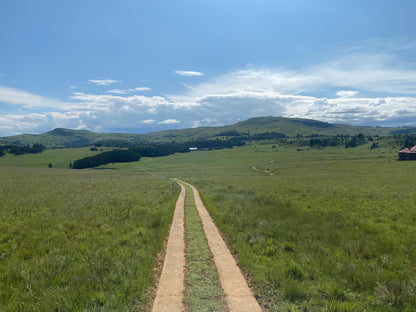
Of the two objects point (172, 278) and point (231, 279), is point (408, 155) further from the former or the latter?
point (172, 278)

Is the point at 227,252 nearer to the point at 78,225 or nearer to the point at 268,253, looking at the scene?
the point at 268,253

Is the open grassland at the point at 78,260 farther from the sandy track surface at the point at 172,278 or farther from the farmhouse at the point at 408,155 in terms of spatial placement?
the farmhouse at the point at 408,155

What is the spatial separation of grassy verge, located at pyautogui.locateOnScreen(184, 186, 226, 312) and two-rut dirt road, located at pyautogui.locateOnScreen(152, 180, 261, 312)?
180 mm

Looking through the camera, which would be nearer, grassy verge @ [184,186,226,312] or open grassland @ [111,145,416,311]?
grassy verge @ [184,186,226,312]

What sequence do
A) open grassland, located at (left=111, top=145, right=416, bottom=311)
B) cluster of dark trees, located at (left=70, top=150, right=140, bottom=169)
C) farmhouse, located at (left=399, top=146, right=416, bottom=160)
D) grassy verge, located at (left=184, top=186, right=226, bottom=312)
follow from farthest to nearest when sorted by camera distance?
cluster of dark trees, located at (left=70, top=150, right=140, bottom=169) < farmhouse, located at (left=399, top=146, right=416, bottom=160) < open grassland, located at (left=111, top=145, right=416, bottom=311) < grassy verge, located at (left=184, top=186, right=226, bottom=312)

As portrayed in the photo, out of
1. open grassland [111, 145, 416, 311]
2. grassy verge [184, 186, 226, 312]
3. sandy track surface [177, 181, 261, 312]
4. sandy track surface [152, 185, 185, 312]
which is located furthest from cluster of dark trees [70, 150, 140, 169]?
sandy track surface [177, 181, 261, 312]

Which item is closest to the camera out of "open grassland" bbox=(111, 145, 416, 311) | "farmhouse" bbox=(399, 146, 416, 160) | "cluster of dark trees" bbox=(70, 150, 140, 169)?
"open grassland" bbox=(111, 145, 416, 311)

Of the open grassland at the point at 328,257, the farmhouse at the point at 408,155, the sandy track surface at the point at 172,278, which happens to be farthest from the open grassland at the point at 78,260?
the farmhouse at the point at 408,155

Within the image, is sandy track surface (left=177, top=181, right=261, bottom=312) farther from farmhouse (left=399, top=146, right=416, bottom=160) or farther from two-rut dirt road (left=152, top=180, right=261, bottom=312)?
farmhouse (left=399, top=146, right=416, bottom=160)

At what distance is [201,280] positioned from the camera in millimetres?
7785

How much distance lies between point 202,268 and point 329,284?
13.3ft

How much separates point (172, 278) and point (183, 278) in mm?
360

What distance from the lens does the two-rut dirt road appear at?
6461 mm

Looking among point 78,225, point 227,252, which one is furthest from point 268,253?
point 78,225
